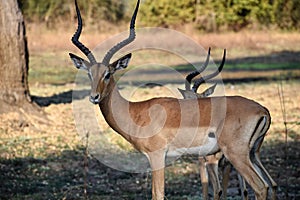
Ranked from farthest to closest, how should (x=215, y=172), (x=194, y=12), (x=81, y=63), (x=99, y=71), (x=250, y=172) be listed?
1. (x=194, y=12)
2. (x=215, y=172)
3. (x=81, y=63)
4. (x=99, y=71)
5. (x=250, y=172)

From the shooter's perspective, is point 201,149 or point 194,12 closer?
point 201,149

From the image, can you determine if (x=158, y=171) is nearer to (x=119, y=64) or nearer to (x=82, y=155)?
(x=119, y=64)

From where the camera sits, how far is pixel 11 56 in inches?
532

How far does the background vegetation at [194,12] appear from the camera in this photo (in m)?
39.2

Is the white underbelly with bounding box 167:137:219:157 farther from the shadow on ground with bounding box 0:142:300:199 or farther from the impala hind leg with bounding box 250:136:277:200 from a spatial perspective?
the shadow on ground with bounding box 0:142:300:199

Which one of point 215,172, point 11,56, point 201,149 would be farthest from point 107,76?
point 11,56

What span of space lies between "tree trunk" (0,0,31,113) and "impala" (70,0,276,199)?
6.07 meters

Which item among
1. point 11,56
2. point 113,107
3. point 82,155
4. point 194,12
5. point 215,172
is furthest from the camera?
point 194,12

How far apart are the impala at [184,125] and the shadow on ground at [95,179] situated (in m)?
1.02

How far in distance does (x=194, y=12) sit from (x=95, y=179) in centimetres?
3266

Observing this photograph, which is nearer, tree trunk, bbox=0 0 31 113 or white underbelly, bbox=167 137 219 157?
white underbelly, bbox=167 137 219 157

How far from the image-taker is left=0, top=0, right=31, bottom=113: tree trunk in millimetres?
13469

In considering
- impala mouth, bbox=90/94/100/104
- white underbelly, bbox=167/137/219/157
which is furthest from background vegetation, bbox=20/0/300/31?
impala mouth, bbox=90/94/100/104

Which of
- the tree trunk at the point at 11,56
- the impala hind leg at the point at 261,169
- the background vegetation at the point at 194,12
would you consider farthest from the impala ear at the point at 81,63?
the background vegetation at the point at 194,12
